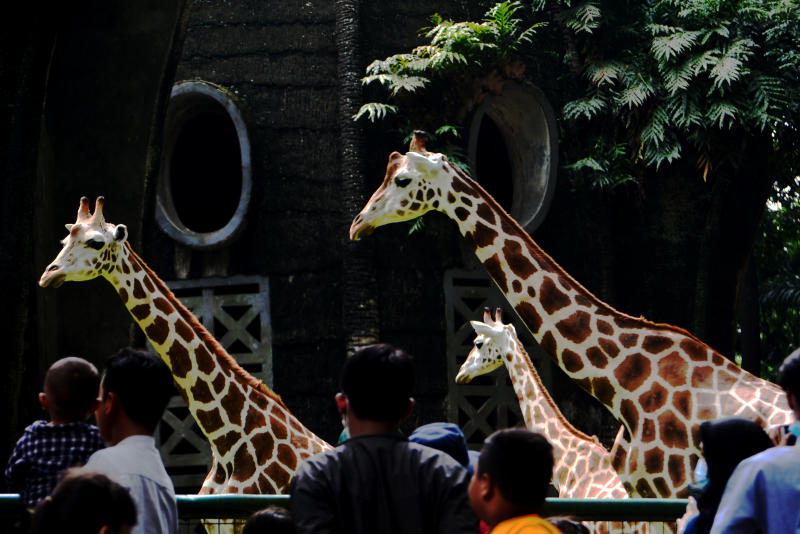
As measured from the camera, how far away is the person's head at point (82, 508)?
8.62 feet

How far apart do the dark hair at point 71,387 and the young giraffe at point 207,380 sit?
3.29m

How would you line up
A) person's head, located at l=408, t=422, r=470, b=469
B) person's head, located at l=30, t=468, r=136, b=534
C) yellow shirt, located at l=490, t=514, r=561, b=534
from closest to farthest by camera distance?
person's head, located at l=30, t=468, r=136, b=534 → yellow shirt, located at l=490, t=514, r=561, b=534 → person's head, located at l=408, t=422, r=470, b=469

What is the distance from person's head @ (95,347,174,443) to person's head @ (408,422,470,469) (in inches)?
36.4

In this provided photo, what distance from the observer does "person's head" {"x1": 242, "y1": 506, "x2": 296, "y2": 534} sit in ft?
13.5

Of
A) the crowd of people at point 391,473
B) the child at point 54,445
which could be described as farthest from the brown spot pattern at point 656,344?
the child at point 54,445

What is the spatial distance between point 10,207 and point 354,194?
4784mm

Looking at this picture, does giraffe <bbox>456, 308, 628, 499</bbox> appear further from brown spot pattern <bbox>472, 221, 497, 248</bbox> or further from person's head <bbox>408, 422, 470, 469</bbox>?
person's head <bbox>408, 422, 470, 469</bbox>

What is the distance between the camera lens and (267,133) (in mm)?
12430

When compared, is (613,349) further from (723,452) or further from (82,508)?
(82,508)

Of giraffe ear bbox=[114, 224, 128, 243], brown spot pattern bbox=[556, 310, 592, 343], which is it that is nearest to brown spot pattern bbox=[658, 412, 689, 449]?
brown spot pattern bbox=[556, 310, 592, 343]

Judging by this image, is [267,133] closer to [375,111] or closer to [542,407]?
[375,111]

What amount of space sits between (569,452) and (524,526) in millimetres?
5006

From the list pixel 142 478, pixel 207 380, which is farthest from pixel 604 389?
pixel 142 478

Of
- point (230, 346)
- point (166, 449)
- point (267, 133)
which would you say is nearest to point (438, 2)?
point (267, 133)
